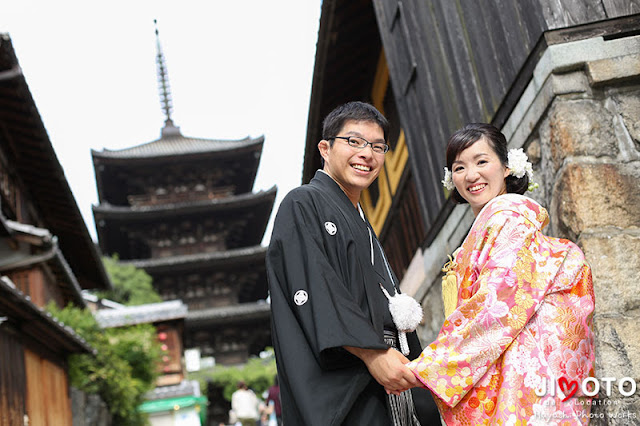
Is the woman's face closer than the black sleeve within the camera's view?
No

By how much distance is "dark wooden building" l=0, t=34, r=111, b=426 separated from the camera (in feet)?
24.3

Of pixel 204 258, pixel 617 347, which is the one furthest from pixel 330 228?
pixel 204 258

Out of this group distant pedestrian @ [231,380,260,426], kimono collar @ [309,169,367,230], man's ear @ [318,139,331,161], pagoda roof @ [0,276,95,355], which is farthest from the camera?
distant pedestrian @ [231,380,260,426]

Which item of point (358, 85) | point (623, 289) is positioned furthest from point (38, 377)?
point (623, 289)

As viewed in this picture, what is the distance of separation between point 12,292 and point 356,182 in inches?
168

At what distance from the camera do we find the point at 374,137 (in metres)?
2.87

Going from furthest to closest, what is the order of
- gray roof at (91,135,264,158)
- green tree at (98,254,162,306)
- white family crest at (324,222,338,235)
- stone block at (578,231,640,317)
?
gray roof at (91,135,264,158) → green tree at (98,254,162,306) → stone block at (578,231,640,317) → white family crest at (324,222,338,235)

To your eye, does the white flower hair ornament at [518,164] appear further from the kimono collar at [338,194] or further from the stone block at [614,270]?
the stone block at [614,270]

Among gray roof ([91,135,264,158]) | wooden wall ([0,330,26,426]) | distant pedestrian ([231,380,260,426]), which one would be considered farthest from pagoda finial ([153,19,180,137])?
wooden wall ([0,330,26,426])

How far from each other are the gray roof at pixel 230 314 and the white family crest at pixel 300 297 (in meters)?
23.8

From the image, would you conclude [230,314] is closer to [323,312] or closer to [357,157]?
[357,157]

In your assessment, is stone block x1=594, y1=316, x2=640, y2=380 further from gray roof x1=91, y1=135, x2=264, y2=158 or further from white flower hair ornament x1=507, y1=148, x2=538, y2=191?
gray roof x1=91, y1=135, x2=264, y2=158

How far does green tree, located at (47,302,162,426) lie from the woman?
9023 millimetres

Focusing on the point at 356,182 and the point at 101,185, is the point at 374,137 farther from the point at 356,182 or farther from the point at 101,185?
the point at 101,185
